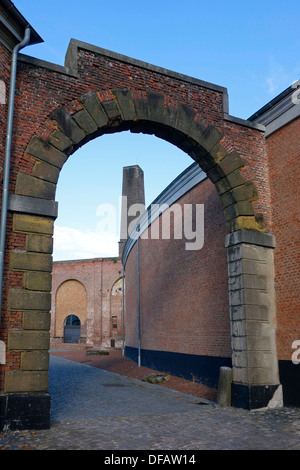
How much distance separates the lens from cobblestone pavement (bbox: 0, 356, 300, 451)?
562 cm

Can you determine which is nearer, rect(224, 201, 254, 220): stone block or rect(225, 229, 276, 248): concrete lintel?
rect(225, 229, 276, 248): concrete lintel

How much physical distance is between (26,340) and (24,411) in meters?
1.04

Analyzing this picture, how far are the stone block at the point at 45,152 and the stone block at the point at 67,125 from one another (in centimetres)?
41

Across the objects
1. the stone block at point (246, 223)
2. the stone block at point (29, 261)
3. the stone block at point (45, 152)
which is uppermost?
the stone block at point (45, 152)

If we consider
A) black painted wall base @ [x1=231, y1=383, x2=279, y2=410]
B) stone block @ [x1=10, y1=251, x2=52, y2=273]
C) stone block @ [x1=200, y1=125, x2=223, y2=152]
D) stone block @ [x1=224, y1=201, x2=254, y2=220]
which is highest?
stone block @ [x1=200, y1=125, x2=223, y2=152]

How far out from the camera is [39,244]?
7.00 metres

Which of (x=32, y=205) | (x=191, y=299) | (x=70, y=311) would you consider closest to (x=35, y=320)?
(x=32, y=205)

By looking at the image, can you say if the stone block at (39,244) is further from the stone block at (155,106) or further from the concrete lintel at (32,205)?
the stone block at (155,106)

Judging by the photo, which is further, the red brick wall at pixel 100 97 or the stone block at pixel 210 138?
the stone block at pixel 210 138

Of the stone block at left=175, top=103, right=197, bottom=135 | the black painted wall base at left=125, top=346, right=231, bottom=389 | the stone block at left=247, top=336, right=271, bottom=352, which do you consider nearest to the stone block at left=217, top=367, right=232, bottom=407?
the stone block at left=247, top=336, right=271, bottom=352

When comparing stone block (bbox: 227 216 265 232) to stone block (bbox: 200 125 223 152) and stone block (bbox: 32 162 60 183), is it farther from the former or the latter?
stone block (bbox: 32 162 60 183)

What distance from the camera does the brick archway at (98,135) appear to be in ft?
21.9

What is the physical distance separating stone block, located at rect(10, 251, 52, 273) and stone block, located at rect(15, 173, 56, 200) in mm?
1015

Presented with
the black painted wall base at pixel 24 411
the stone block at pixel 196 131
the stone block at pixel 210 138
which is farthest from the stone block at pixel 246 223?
the black painted wall base at pixel 24 411
